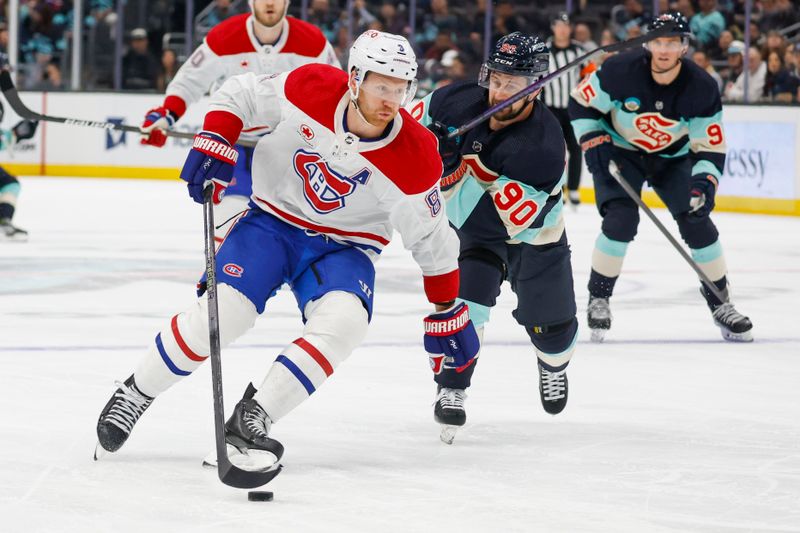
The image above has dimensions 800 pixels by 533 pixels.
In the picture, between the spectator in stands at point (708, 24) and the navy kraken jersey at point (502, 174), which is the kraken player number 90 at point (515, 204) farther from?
the spectator in stands at point (708, 24)

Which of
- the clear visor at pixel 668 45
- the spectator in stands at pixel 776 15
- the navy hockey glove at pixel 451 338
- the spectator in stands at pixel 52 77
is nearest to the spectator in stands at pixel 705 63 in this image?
the spectator in stands at pixel 776 15

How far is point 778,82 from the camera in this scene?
33.2 feet

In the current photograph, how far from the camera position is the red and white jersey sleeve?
508cm

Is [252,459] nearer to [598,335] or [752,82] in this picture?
[598,335]

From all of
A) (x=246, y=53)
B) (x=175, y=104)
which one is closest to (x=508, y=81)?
(x=246, y=53)

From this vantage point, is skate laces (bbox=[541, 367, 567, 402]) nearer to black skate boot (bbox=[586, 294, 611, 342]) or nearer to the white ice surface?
the white ice surface

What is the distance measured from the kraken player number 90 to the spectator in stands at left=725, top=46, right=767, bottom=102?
7214mm

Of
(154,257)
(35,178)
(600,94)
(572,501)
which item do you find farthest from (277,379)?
(35,178)

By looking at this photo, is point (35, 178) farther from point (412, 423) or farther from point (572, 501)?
point (572, 501)

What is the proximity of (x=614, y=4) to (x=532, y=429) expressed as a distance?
9.44 m

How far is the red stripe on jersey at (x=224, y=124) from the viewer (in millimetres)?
2951

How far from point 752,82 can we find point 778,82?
27cm

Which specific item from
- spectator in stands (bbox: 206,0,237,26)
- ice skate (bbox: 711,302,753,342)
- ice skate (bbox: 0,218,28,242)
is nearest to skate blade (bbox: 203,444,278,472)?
ice skate (bbox: 711,302,753,342)

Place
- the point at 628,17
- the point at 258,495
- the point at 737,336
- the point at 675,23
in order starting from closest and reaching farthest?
the point at 258,495, the point at 675,23, the point at 737,336, the point at 628,17
